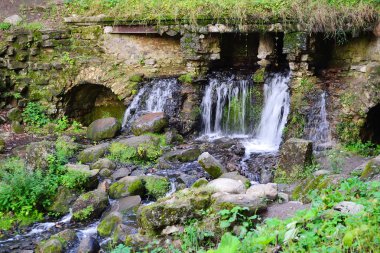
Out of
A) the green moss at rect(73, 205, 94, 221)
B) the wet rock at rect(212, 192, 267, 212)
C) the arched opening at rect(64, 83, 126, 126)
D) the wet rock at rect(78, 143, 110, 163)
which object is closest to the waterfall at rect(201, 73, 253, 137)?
the wet rock at rect(78, 143, 110, 163)

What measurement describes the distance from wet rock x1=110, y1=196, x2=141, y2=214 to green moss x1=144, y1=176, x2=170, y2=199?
13.0 inches

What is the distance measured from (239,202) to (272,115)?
503 cm

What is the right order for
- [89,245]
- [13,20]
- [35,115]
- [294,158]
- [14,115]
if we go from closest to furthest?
[89,245] < [294,158] < [14,115] < [35,115] < [13,20]

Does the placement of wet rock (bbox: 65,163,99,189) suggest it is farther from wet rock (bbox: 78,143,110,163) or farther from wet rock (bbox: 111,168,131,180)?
wet rock (bbox: 78,143,110,163)

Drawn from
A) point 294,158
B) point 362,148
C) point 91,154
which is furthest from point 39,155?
point 362,148

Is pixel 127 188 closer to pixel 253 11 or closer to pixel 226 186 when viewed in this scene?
pixel 226 186

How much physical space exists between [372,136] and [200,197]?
18.2 feet

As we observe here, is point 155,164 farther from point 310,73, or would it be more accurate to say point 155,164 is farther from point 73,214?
point 310,73

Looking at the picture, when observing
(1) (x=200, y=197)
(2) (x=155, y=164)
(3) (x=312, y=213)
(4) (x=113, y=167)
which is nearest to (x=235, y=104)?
(2) (x=155, y=164)

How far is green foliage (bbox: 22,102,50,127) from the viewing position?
38.2 ft

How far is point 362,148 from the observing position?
8.38 meters

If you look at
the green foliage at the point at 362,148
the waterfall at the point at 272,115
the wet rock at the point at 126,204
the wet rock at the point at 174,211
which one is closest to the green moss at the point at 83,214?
the wet rock at the point at 126,204

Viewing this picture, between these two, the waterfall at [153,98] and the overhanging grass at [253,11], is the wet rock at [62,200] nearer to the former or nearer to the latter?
the waterfall at [153,98]

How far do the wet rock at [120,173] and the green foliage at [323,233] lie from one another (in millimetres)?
4438
